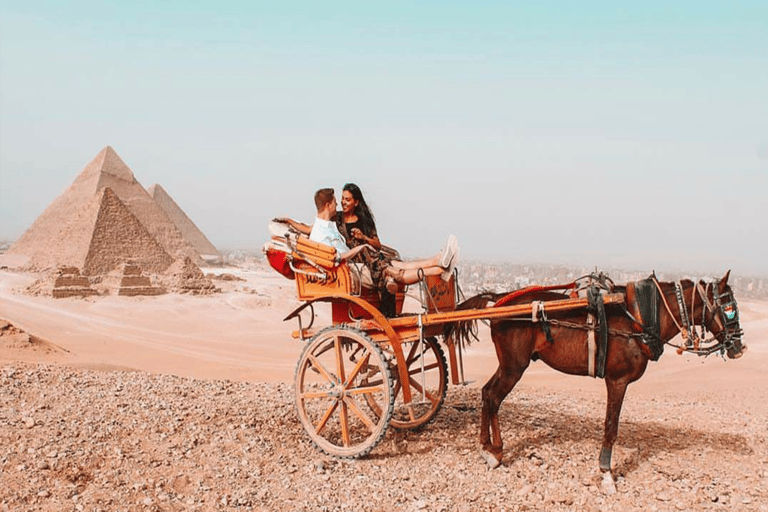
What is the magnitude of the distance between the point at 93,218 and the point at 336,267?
49016mm

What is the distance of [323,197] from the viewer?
5.94 metres

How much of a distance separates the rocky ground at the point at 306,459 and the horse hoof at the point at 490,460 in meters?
0.05

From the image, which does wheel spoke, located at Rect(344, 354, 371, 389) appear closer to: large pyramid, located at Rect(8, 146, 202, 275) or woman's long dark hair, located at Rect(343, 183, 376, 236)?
woman's long dark hair, located at Rect(343, 183, 376, 236)

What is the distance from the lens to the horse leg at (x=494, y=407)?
547 centimetres

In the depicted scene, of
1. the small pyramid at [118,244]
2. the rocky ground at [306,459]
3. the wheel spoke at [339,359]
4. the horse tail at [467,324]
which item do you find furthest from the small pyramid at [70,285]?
the horse tail at [467,324]

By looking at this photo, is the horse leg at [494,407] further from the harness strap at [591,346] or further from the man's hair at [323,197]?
the man's hair at [323,197]

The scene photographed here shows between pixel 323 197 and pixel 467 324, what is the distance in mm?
1717

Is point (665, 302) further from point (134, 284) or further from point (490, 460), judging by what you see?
point (134, 284)

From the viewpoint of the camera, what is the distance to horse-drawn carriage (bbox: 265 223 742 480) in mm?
5227

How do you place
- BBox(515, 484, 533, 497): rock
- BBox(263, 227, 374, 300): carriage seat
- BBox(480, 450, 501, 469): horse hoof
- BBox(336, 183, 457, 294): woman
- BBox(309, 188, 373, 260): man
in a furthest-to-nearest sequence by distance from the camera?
BBox(309, 188, 373, 260): man
BBox(263, 227, 374, 300): carriage seat
BBox(336, 183, 457, 294): woman
BBox(480, 450, 501, 469): horse hoof
BBox(515, 484, 533, 497): rock

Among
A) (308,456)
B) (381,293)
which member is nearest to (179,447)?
(308,456)

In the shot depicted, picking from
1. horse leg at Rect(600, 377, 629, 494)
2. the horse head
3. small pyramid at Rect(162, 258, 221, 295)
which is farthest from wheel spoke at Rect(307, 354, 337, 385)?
small pyramid at Rect(162, 258, 221, 295)

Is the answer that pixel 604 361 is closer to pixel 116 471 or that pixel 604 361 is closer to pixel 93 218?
pixel 116 471

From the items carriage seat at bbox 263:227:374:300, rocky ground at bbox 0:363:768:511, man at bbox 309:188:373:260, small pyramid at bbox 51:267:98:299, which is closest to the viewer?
rocky ground at bbox 0:363:768:511
